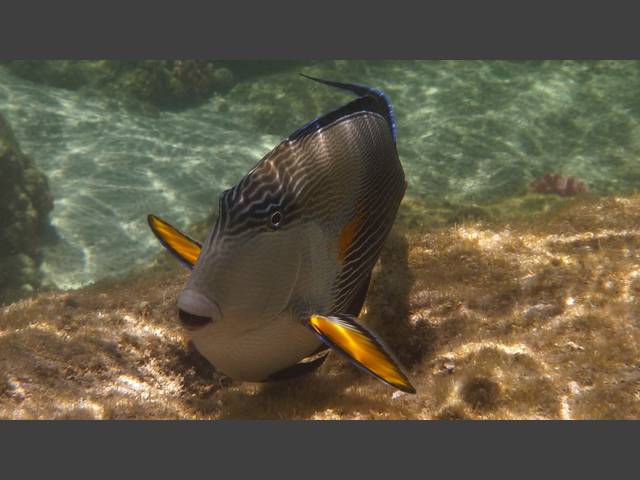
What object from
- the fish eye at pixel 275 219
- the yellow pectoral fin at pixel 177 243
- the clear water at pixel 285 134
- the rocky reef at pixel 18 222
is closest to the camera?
the fish eye at pixel 275 219

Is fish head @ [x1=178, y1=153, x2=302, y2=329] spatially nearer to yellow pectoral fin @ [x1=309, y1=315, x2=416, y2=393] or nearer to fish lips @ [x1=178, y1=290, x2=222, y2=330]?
fish lips @ [x1=178, y1=290, x2=222, y2=330]

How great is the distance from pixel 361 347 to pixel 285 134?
10125mm

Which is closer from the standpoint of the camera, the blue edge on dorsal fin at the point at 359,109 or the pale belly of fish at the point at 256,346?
the pale belly of fish at the point at 256,346

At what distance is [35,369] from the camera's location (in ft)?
9.08

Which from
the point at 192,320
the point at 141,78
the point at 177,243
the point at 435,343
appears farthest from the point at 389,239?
the point at 141,78

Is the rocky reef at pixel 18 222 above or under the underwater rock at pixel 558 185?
under

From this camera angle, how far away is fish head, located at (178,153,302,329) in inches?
68.7

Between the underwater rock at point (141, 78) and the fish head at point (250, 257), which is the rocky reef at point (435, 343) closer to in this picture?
the fish head at point (250, 257)

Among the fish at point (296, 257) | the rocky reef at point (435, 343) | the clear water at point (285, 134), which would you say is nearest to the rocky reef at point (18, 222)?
the clear water at point (285, 134)

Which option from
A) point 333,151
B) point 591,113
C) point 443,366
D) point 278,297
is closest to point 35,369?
point 278,297

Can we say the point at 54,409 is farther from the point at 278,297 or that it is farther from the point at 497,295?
the point at 497,295

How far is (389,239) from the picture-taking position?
357 cm

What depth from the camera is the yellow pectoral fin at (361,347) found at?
1.67 metres

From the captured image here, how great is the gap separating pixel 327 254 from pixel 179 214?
6.96 meters
